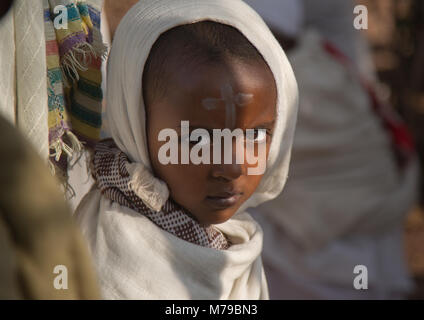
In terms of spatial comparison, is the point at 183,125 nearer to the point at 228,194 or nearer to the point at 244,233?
the point at 228,194

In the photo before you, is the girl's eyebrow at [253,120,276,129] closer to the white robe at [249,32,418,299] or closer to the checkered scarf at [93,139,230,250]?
the checkered scarf at [93,139,230,250]

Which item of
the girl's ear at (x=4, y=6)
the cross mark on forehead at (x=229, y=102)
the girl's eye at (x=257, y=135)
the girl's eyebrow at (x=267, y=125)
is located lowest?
the girl's eye at (x=257, y=135)

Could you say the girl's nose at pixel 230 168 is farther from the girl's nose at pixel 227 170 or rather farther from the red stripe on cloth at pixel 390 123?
the red stripe on cloth at pixel 390 123

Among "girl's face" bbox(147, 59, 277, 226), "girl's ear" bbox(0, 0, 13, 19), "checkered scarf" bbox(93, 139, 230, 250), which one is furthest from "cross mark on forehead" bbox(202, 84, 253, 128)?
"girl's ear" bbox(0, 0, 13, 19)

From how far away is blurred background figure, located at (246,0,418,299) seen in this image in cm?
320

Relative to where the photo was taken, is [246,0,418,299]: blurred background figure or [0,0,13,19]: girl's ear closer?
[0,0,13,19]: girl's ear

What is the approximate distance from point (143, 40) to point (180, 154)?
22 cm

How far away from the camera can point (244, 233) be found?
1361 mm

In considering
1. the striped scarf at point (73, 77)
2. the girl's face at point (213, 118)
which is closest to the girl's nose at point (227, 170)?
the girl's face at point (213, 118)

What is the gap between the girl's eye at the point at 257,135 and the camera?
1.21 m

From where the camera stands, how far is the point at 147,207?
127 centimetres

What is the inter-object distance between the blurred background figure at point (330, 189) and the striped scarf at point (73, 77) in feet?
5.90

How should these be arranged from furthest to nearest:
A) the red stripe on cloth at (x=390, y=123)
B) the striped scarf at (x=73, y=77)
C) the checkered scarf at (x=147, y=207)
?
the red stripe on cloth at (x=390, y=123) < the striped scarf at (x=73, y=77) < the checkered scarf at (x=147, y=207)

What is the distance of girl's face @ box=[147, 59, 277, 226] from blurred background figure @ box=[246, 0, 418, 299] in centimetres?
196
